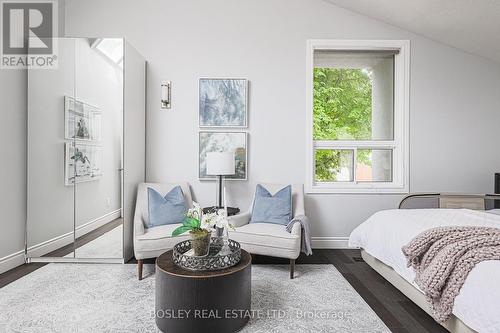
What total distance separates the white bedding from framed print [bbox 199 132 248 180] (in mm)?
1518

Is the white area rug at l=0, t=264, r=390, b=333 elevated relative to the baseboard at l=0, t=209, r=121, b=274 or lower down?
lower down

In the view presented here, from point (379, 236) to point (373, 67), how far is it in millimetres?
2390

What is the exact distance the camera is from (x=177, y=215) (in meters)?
3.04

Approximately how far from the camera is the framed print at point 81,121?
2801mm

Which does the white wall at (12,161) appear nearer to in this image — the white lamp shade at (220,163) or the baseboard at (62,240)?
the baseboard at (62,240)

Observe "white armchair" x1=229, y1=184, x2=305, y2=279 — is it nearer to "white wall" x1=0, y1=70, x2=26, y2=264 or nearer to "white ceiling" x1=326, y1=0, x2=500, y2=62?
"white wall" x1=0, y1=70, x2=26, y2=264

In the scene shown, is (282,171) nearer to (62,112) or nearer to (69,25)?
(62,112)

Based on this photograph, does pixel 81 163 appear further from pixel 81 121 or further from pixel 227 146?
pixel 227 146

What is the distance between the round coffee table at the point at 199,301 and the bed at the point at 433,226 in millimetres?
1237

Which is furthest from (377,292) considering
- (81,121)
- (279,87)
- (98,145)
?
(81,121)

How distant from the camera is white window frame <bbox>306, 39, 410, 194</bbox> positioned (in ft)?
11.2

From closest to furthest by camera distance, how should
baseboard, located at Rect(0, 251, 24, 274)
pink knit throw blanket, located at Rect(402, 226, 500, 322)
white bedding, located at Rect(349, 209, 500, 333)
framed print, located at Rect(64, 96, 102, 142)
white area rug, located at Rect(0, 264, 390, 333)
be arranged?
white bedding, located at Rect(349, 209, 500, 333) → pink knit throw blanket, located at Rect(402, 226, 500, 322) → white area rug, located at Rect(0, 264, 390, 333) → baseboard, located at Rect(0, 251, 24, 274) → framed print, located at Rect(64, 96, 102, 142)

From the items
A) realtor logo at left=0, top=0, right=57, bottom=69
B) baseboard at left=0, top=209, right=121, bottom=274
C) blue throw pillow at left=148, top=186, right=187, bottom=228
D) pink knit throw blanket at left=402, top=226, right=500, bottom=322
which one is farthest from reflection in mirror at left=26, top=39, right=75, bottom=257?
pink knit throw blanket at left=402, top=226, right=500, bottom=322

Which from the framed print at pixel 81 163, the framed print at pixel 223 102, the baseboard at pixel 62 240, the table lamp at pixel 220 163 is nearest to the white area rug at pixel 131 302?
the baseboard at pixel 62 240
